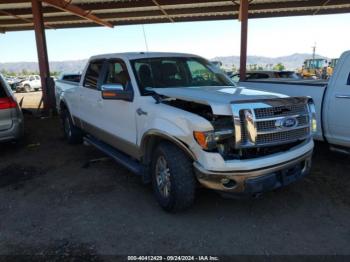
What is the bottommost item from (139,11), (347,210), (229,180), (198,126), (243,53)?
(347,210)

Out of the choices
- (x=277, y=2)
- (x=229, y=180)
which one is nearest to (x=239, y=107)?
(x=229, y=180)

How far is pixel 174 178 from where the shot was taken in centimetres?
355

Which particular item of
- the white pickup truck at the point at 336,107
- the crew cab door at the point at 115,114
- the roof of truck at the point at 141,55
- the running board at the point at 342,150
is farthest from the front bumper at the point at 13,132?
the running board at the point at 342,150

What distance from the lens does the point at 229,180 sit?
3.32 metres

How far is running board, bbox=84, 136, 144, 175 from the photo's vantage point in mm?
4325

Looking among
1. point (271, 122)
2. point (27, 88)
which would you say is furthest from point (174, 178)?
point (27, 88)

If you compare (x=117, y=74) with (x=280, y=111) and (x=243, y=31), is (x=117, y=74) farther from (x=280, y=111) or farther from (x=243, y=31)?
(x=243, y=31)

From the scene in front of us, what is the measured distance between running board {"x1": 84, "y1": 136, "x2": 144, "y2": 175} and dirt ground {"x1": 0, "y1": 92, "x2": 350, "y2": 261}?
1.29 feet

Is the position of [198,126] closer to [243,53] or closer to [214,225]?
[214,225]

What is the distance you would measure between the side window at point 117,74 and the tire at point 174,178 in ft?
4.33

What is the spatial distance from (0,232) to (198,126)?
2483mm

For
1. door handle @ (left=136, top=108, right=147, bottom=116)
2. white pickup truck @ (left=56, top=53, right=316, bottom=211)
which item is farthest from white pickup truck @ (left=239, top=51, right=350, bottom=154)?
door handle @ (left=136, top=108, right=147, bottom=116)

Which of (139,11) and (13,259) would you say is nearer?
(13,259)

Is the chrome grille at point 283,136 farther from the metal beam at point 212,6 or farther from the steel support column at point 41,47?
the steel support column at point 41,47
